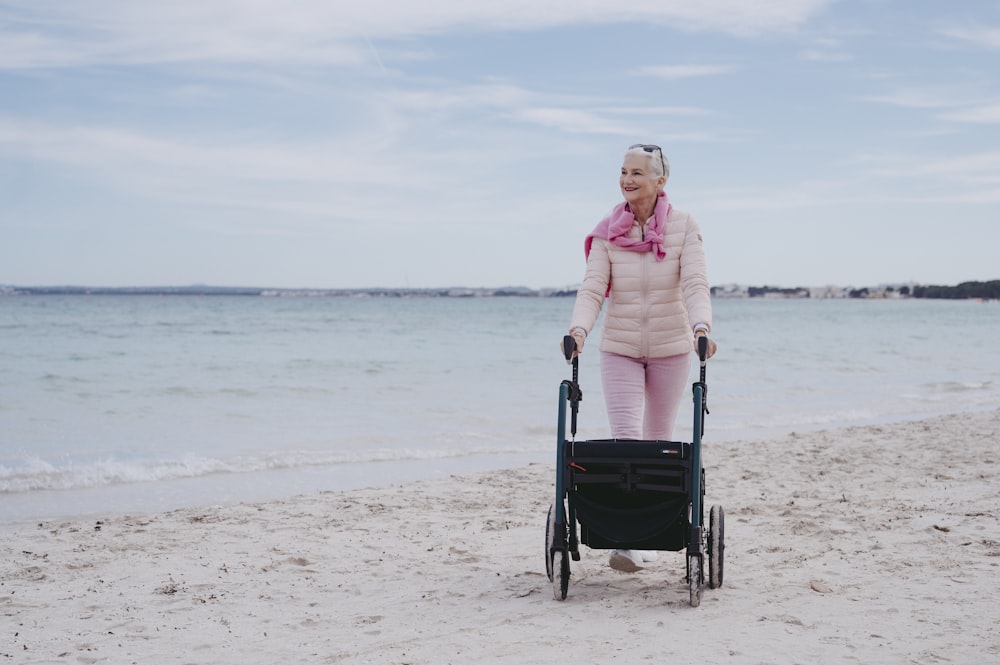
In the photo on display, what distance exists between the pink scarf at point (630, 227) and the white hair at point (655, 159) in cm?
11

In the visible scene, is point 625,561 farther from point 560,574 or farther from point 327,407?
point 327,407

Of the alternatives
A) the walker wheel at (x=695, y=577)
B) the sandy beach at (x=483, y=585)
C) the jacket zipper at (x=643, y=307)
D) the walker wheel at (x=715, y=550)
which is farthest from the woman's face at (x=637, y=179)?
the sandy beach at (x=483, y=585)

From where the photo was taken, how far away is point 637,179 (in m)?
3.98

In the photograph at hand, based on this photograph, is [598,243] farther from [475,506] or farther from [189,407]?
[189,407]

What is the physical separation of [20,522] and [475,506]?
2.97m

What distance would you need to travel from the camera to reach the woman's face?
398cm

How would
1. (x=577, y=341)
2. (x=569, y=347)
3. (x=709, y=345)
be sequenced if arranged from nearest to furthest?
(x=709, y=345), (x=569, y=347), (x=577, y=341)

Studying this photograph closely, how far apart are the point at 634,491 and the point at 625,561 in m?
0.55

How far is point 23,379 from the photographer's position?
630 inches

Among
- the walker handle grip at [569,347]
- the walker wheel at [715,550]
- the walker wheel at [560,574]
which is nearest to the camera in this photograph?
the walker handle grip at [569,347]

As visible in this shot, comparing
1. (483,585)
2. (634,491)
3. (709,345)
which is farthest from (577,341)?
(483,585)

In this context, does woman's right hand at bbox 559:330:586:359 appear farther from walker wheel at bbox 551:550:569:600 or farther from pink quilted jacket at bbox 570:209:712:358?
walker wheel at bbox 551:550:569:600

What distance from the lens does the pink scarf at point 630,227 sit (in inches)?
157

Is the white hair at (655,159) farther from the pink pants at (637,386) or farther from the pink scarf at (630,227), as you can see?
the pink pants at (637,386)
